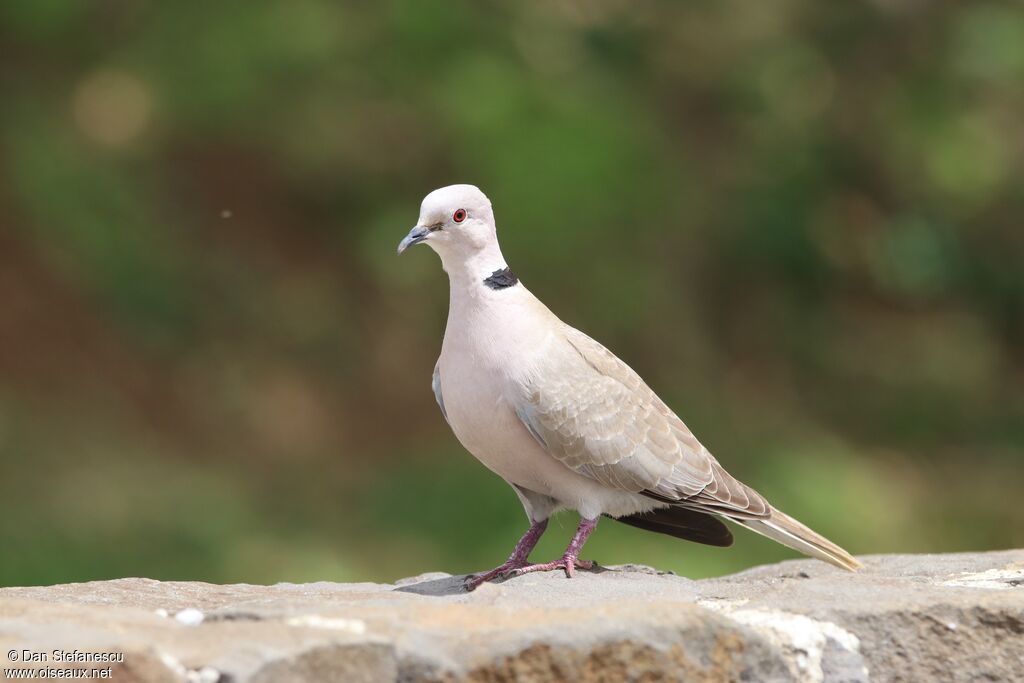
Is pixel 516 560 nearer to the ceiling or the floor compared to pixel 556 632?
nearer to the ceiling

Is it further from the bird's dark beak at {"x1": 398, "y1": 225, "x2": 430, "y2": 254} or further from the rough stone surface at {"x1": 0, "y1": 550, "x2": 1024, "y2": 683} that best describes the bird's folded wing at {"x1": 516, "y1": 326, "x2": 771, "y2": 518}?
the bird's dark beak at {"x1": 398, "y1": 225, "x2": 430, "y2": 254}

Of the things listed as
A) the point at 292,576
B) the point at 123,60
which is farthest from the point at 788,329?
the point at 123,60

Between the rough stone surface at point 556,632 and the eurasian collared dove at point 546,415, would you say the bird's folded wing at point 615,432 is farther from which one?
the rough stone surface at point 556,632

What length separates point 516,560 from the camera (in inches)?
167

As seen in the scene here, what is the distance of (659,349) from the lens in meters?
9.10

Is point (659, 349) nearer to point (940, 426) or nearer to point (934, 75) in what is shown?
point (940, 426)

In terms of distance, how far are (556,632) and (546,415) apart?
108 centimetres

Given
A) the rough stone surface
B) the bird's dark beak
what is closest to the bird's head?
the bird's dark beak

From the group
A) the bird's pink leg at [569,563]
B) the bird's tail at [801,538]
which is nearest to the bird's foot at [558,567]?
the bird's pink leg at [569,563]

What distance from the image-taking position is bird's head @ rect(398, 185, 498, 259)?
4172mm

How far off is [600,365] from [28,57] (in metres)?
6.02

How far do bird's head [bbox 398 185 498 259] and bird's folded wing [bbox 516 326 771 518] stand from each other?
15.0 inches

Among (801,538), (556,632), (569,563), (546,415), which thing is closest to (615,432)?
(546,415)

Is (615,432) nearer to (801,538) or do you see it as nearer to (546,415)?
(546,415)
